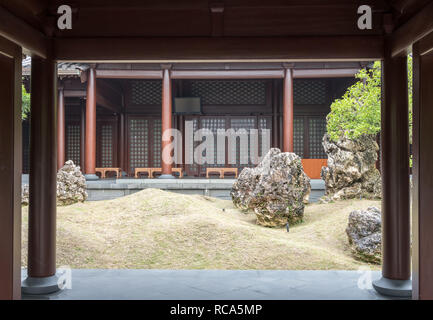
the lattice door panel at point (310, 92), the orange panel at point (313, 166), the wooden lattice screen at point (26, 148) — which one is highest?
the lattice door panel at point (310, 92)

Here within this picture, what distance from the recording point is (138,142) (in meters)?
Answer: 15.0

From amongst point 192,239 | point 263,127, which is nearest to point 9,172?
point 192,239

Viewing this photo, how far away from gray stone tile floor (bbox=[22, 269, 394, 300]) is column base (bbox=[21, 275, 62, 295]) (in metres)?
0.07

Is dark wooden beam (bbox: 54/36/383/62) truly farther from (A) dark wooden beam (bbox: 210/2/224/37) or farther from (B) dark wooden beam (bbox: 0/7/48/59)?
(B) dark wooden beam (bbox: 0/7/48/59)

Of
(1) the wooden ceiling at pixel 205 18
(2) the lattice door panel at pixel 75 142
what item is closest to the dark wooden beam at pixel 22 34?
(1) the wooden ceiling at pixel 205 18

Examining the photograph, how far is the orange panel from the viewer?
12.7 metres

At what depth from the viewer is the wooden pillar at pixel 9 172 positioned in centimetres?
283

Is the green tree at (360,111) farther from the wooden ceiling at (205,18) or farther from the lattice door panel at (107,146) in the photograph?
the lattice door panel at (107,146)

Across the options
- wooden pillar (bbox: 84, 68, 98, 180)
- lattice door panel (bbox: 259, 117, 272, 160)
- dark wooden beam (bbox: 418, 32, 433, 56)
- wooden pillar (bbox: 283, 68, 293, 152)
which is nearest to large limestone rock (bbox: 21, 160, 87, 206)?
wooden pillar (bbox: 84, 68, 98, 180)

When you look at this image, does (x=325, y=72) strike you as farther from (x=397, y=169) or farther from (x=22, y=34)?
(x=22, y=34)

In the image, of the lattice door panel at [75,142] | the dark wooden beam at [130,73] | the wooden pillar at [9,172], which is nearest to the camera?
the wooden pillar at [9,172]

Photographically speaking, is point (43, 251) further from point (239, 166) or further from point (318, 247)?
point (239, 166)

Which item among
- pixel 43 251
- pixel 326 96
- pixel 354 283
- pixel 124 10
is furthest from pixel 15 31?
pixel 326 96

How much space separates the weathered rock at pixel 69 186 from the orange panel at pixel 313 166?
731cm
